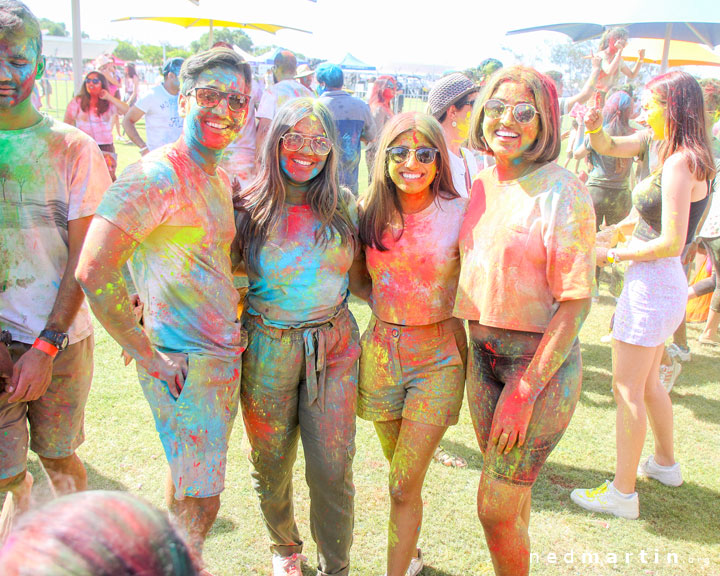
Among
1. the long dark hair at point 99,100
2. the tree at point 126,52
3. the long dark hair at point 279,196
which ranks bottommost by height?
the long dark hair at point 279,196

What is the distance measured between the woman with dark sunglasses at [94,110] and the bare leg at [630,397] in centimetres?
734

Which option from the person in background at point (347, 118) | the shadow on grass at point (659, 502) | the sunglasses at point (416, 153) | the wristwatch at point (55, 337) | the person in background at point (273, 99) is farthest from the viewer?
the person in background at point (273, 99)

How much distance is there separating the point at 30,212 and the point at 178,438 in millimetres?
1022

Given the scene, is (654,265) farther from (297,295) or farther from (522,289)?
(297,295)

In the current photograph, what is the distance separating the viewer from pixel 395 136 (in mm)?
2523

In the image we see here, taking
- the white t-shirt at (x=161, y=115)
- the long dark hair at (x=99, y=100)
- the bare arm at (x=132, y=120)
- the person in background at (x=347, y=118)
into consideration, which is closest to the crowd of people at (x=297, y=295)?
the person in background at (x=347, y=118)

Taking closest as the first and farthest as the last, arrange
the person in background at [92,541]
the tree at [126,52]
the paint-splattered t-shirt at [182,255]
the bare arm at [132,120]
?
the person in background at [92,541] < the paint-splattered t-shirt at [182,255] < the bare arm at [132,120] < the tree at [126,52]

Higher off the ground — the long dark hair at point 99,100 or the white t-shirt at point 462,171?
the long dark hair at point 99,100

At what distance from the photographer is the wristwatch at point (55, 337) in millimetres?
2273

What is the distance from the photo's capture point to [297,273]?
2.41 meters

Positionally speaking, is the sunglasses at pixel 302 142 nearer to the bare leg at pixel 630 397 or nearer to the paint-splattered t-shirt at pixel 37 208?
the paint-splattered t-shirt at pixel 37 208

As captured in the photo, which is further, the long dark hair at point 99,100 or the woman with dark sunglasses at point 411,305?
the long dark hair at point 99,100

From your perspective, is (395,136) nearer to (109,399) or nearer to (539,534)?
(539,534)

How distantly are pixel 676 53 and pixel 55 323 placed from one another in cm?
1549
